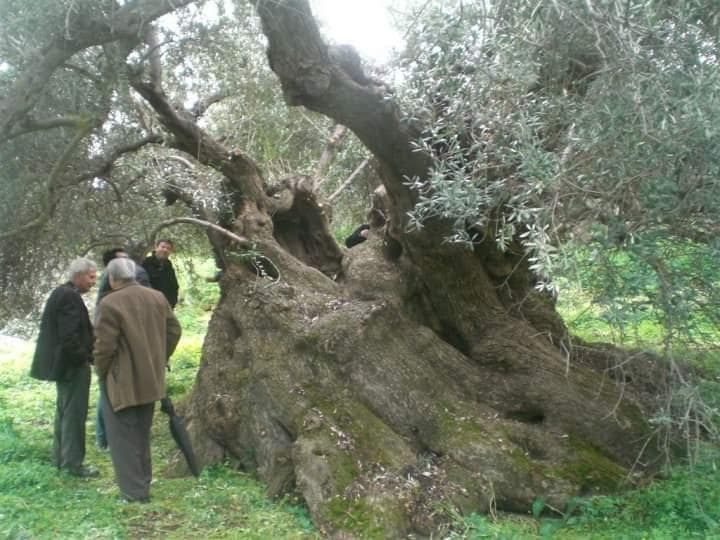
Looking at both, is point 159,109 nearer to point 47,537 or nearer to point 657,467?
point 47,537

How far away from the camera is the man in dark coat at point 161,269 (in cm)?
928

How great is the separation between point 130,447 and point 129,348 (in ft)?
2.77

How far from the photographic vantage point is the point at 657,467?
21.0 feet

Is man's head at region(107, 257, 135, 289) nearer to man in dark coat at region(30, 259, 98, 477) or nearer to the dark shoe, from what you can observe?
man in dark coat at region(30, 259, 98, 477)

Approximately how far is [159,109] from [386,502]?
4777mm

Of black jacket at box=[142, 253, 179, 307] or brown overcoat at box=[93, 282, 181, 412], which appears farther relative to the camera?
black jacket at box=[142, 253, 179, 307]

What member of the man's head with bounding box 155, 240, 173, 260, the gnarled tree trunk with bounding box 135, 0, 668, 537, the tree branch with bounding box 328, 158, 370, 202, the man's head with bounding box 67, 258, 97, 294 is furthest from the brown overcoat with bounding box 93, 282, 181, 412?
the tree branch with bounding box 328, 158, 370, 202

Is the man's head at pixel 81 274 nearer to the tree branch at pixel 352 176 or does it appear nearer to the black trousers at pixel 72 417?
the black trousers at pixel 72 417

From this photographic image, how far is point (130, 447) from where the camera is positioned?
643 cm

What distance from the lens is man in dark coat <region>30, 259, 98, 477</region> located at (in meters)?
7.04

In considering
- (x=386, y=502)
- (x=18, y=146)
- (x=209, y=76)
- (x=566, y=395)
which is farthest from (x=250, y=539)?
(x=209, y=76)

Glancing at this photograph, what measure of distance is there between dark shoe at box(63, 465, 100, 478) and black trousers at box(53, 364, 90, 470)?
27mm

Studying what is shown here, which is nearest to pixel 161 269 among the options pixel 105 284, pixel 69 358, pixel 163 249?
pixel 163 249

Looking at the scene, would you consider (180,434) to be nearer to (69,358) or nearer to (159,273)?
(69,358)
